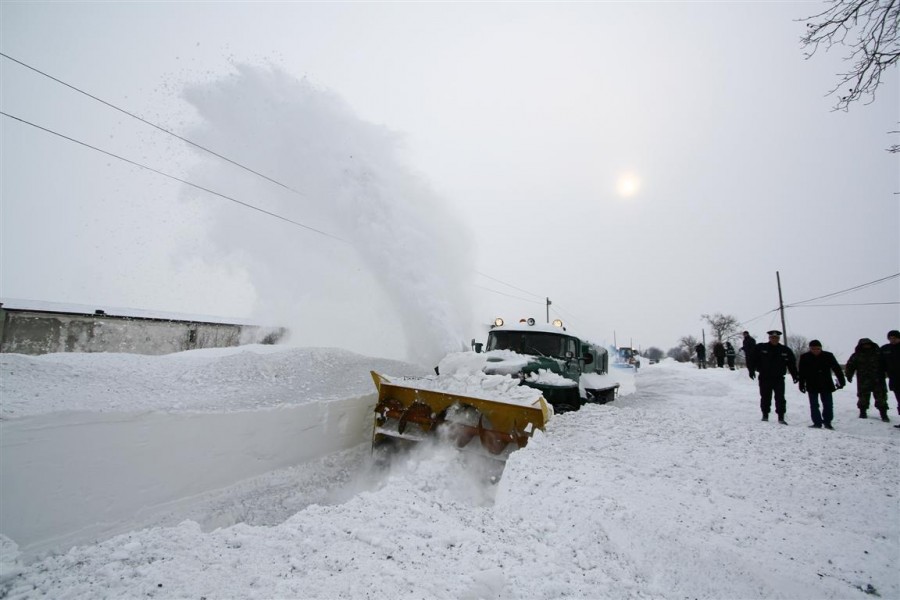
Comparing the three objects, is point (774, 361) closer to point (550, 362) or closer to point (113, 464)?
point (550, 362)

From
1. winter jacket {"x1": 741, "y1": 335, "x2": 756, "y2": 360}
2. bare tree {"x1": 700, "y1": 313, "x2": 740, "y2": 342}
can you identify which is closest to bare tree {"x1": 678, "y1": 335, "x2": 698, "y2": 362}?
bare tree {"x1": 700, "y1": 313, "x2": 740, "y2": 342}

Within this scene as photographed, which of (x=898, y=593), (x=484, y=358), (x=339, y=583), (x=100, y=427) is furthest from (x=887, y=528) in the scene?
(x=100, y=427)

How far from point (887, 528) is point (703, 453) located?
1.57m

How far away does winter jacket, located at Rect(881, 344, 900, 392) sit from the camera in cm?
658

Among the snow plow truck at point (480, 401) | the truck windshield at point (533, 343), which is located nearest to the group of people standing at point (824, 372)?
the snow plow truck at point (480, 401)

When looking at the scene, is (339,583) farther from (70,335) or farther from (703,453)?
(70,335)

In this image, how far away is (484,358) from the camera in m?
7.43

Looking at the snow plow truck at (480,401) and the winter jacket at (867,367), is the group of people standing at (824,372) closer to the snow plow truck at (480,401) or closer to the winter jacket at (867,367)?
the winter jacket at (867,367)

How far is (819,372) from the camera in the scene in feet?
21.4

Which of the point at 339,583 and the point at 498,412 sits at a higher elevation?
the point at 498,412

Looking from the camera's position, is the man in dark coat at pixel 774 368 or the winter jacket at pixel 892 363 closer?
the winter jacket at pixel 892 363

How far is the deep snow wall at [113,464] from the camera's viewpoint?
4.19 metres

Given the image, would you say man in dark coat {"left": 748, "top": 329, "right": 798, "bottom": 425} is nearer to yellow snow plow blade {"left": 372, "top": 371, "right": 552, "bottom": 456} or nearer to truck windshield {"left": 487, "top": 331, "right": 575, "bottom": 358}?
truck windshield {"left": 487, "top": 331, "right": 575, "bottom": 358}

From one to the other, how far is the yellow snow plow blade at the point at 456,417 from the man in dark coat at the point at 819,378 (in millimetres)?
4876
